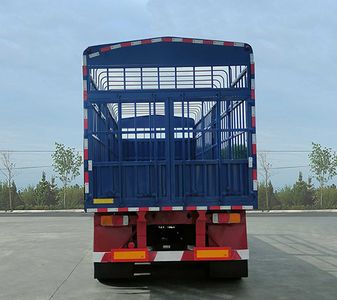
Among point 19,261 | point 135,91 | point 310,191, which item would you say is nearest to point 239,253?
point 135,91

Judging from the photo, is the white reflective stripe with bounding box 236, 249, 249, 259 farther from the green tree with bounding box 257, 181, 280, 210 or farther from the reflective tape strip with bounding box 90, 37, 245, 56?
the green tree with bounding box 257, 181, 280, 210

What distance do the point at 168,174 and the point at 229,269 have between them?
1.82 metres

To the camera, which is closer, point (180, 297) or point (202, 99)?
point (180, 297)

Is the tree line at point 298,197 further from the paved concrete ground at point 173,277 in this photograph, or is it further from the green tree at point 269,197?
the paved concrete ground at point 173,277

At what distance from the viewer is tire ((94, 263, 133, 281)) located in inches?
282

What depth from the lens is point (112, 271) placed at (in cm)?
718

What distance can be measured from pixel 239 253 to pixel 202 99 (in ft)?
7.65

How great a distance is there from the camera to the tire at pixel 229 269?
7133mm

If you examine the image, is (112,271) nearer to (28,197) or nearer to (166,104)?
(166,104)

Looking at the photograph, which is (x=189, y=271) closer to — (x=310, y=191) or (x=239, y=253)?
(x=239, y=253)

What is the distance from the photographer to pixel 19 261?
391 inches

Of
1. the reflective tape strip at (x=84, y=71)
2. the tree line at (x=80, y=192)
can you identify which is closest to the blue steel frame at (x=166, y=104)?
the reflective tape strip at (x=84, y=71)

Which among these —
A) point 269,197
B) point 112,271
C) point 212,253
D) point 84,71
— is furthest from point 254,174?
point 269,197

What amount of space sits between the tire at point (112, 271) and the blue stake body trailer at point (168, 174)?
2 centimetres
